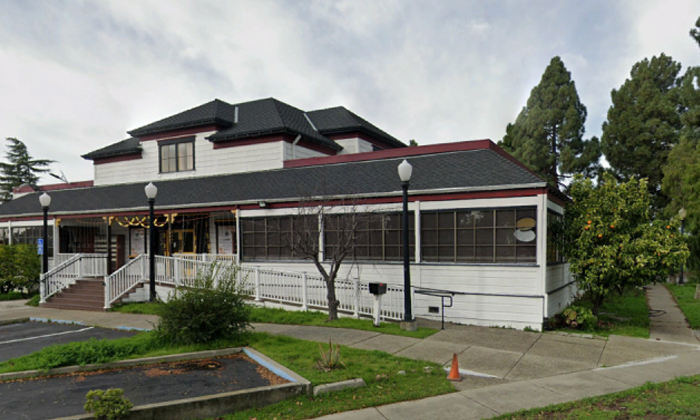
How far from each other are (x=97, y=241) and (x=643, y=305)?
76.5 feet

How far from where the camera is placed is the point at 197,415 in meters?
5.69

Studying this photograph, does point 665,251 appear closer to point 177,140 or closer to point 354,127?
point 354,127

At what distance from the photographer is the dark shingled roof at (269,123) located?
62.0 feet

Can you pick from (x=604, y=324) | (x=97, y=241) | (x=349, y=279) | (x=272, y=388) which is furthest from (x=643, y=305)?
(x=97, y=241)

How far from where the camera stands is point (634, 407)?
571cm

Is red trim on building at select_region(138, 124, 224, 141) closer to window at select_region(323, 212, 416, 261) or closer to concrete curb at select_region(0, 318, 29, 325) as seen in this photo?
window at select_region(323, 212, 416, 261)

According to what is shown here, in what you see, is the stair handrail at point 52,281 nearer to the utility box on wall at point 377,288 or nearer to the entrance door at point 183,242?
the entrance door at point 183,242

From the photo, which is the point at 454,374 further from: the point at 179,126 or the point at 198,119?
the point at 179,126

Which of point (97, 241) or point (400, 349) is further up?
point (97, 241)

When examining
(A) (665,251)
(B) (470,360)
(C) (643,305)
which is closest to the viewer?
(B) (470,360)

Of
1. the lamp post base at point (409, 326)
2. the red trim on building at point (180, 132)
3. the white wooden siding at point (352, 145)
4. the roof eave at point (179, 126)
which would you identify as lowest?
the lamp post base at point (409, 326)

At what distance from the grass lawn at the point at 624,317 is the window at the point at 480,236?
258 centimetres

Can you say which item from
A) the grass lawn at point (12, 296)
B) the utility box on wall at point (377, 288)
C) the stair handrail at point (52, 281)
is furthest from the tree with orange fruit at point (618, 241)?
the grass lawn at point (12, 296)

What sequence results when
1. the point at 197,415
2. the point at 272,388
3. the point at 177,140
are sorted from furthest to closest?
the point at 177,140 < the point at 272,388 < the point at 197,415
